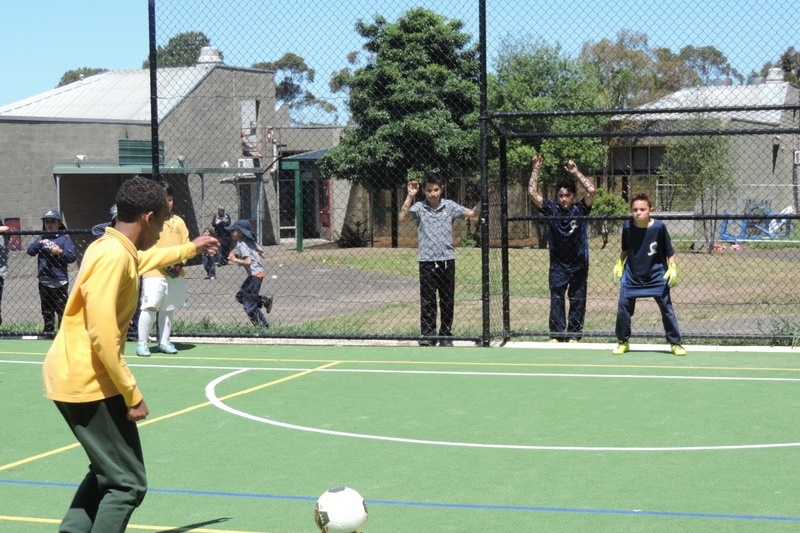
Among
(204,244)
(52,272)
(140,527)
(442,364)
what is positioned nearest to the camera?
(204,244)

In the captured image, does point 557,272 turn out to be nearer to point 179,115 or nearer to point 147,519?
point 147,519

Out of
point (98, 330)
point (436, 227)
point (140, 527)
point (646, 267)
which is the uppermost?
point (436, 227)

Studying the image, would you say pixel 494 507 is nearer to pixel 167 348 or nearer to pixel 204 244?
pixel 204 244

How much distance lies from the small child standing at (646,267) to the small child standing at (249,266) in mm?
5289

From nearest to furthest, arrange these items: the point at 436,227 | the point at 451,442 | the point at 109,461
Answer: the point at 109,461, the point at 451,442, the point at 436,227

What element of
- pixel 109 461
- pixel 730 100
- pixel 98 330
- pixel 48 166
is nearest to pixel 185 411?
pixel 109 461

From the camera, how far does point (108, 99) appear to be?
39.4 metres

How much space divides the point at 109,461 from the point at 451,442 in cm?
355

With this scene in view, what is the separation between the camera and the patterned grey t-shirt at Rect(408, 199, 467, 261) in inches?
513

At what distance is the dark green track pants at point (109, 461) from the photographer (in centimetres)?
504

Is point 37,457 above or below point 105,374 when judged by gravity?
below

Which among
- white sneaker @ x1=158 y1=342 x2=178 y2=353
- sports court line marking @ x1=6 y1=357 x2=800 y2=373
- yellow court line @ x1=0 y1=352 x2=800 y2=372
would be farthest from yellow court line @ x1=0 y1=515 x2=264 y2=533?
white sneaker @ x1=158 y1=342 x2=178 y2=353

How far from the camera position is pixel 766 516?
20.2 ft

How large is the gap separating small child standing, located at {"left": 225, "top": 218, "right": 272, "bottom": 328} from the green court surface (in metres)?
2.75
